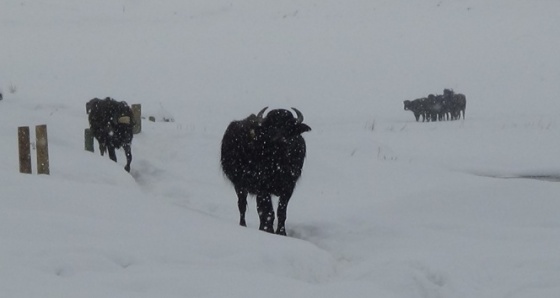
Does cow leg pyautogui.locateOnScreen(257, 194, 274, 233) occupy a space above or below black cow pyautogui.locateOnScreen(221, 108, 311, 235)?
below

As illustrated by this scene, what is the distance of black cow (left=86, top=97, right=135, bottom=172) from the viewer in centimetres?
1266

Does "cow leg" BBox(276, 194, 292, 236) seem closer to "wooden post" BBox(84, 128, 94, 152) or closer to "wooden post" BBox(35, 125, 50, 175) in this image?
"wooden post" BBox(35, 125, 50, 175)

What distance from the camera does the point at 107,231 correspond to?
580 centimetres

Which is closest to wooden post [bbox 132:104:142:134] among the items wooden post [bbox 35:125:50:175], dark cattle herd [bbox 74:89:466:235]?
wooden post [bbox 35:125:50:175]

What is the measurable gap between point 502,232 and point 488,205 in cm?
101

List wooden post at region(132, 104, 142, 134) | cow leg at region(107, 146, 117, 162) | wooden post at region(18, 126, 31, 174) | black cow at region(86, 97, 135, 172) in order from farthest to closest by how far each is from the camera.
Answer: wooden post at region(132, 104, 142, 134)
cow leg at region(107, 146, 117, 162)
black cow at region(86, 97, 135, 172)
wooden post at region(18, 126, 31, 174)

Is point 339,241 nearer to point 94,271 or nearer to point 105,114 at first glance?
point 94,271

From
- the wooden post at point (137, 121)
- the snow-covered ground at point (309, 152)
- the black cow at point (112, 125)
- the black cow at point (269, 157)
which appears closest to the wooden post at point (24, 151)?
the snow-covered ground at point (309, 152)

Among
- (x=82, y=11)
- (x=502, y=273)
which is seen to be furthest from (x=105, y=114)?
(x=82, y=11)

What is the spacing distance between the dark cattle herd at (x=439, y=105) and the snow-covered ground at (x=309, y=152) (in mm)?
550

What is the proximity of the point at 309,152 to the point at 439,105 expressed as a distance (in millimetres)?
12939

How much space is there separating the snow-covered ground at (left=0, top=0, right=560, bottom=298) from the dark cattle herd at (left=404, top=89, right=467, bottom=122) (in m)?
0.55

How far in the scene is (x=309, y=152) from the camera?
13570mm

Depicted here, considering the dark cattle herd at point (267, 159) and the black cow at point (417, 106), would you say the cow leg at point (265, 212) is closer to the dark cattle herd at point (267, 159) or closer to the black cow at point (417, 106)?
the dark cattle herd at point (267, 159)
